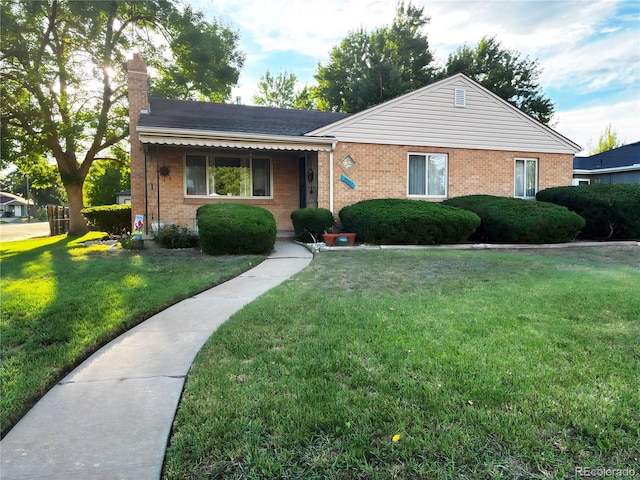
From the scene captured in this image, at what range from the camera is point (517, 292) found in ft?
17.7

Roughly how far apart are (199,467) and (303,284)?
4190 millimetres

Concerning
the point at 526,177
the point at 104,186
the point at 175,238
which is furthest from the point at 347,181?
the point at 104,186

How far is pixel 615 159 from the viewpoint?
80.1 feet

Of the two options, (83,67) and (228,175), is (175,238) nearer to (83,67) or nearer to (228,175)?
(228,175)

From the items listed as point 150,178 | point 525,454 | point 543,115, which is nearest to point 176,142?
point 150,178

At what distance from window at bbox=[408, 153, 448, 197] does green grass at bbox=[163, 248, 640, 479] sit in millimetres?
9211

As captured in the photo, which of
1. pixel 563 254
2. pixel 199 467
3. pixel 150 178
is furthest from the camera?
pixel 150 178

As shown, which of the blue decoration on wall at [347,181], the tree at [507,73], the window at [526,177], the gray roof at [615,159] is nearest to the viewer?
the blue decoration on wall at [347,181]

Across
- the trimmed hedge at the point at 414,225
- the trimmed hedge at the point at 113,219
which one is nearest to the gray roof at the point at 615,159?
the trimmed hedge at the point at 414,225

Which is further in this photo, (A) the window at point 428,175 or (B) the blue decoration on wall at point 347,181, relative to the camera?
(A) the window at point 428,175

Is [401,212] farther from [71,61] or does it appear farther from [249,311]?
[71,61]

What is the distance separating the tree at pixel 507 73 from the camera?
1253 inches

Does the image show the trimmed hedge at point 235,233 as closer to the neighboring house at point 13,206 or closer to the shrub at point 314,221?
the shrub at point 314,221

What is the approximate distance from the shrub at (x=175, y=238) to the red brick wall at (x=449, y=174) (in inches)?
164
